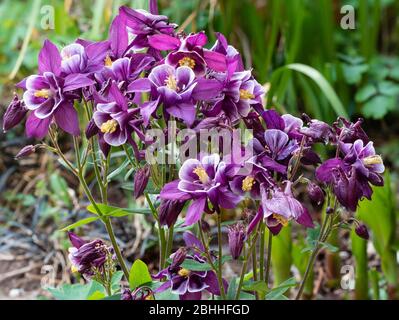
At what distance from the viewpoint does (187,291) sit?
1124 millimetres

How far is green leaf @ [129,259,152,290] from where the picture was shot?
110cm

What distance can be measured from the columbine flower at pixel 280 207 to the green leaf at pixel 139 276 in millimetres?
231

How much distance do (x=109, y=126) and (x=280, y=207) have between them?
0.86 feet

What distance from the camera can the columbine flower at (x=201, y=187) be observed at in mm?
980

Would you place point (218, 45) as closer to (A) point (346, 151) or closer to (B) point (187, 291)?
(A) point (346, 151)

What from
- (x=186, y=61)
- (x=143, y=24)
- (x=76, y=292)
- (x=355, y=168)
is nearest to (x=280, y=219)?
(x=355, y=168)

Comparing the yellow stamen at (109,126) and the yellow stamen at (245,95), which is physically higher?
the yellow stamen at (245,95)

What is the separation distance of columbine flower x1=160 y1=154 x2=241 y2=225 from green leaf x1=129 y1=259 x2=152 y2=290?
164 mm

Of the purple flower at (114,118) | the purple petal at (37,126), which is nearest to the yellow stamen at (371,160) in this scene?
the purple flower at (114,118)

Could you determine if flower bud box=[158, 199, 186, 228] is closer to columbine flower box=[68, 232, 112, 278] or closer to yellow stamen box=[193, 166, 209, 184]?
yellow stamen box=[193, 166, 209, 184]

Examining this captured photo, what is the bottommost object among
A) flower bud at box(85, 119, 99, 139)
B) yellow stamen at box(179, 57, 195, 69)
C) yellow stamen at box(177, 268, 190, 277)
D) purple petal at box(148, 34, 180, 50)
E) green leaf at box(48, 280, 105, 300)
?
green leaf at box(48, 280, 105, 300)

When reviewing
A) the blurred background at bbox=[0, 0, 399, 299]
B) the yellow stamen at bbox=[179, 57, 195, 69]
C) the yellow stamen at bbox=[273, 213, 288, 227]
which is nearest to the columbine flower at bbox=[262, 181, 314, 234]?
the yellow stamen at bbox=[273, 213, 288, 227]

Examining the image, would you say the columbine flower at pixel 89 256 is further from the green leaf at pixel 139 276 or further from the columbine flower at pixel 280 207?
A: the columbine flower at pixel 280 207
